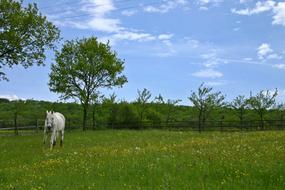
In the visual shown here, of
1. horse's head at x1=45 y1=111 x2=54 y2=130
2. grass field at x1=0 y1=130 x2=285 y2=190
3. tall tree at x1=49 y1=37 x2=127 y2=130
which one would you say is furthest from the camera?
tall tree at x1=49 y1=37 x2=127 y2=130

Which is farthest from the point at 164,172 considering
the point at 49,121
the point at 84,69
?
the point at 84,69

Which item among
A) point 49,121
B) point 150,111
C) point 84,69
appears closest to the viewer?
point 49,121

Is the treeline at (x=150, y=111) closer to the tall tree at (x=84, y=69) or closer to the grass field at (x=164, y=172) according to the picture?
the tall tree at (x=84, y=69)

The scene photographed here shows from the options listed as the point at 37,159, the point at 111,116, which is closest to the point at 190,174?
the point at 37,159

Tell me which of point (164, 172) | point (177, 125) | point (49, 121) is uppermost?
point (177, 125)

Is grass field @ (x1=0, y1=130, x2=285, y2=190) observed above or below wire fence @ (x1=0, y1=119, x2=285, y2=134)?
below

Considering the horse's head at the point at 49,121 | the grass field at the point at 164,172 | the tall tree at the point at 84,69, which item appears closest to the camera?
the grass field at the point at 164,172

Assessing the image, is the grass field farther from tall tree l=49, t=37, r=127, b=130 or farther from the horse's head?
tall tree l=49, t=37, r=127, b=130

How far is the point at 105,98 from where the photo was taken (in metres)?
62.5

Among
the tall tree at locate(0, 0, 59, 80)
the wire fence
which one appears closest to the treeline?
the wire fence

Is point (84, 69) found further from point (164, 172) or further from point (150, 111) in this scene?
point (164, 172)

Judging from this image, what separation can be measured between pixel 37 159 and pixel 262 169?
11.8 m

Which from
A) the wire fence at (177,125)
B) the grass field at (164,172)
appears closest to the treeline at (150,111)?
the wire fence at (177,125)

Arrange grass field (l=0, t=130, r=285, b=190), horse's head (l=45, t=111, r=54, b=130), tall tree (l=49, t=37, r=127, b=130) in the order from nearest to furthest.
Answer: grass field (l=0, t=130, r=285, b=190)
horse's head (l=45, t=111, r=54, b=130)
tall tree (l=49, t=37, r=127, b=130)
